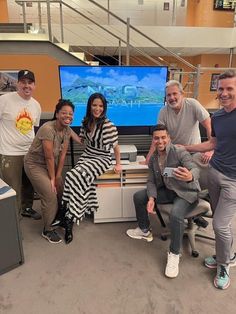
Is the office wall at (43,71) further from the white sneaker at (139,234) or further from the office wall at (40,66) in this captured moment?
the white sneaker at (139,234)

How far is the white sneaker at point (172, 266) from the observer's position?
1.86 meters

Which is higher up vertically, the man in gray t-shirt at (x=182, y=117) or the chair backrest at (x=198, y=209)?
the man in gray t-shirt at (x=182, y=117)

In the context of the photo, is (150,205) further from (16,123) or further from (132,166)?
(16,123)

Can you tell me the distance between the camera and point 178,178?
1928 millimetres

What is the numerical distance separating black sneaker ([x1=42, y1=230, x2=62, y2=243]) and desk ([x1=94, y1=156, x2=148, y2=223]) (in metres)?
0.43

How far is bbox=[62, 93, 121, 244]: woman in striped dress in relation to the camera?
7.44 ft

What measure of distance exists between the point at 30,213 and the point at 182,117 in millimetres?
1793

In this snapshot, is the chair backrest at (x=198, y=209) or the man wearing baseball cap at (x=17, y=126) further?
the man wearing baseball cap at (x=17, y=126)

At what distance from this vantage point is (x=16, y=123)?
2.21 meters

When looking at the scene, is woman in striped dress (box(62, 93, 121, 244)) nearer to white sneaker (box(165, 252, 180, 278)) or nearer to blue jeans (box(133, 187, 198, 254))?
blue jeans (box(133, 187, 198, 254))

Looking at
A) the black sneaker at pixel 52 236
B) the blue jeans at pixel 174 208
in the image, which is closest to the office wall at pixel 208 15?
the blue jeans at pixel 174 208

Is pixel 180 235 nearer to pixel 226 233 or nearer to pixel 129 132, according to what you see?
pixel 226 233

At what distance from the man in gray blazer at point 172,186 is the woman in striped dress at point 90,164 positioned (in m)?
0.41

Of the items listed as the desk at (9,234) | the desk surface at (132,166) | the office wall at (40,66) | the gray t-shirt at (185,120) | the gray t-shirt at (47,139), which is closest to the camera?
the desk at (9,234)
